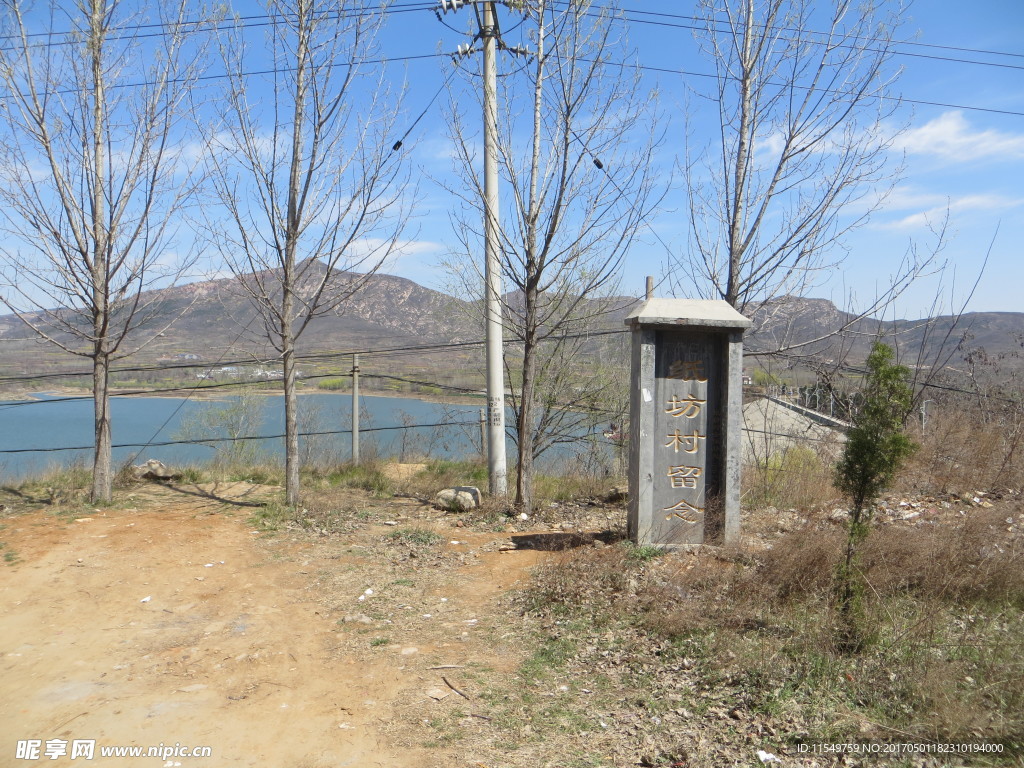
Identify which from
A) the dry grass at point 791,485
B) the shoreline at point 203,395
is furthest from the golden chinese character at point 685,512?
the shoreline at point 203,395

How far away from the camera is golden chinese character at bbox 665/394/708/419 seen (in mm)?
6805

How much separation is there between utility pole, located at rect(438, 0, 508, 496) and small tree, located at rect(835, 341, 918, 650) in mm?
5249

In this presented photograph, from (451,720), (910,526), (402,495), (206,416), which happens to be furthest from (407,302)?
(451,720)

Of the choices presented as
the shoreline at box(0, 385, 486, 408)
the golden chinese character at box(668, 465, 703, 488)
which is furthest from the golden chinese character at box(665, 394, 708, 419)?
the shoreline at box(0, 385, 486, 408)

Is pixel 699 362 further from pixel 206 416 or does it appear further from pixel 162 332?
pixel 206 416

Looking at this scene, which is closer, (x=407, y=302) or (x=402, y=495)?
(x=402, y=495)

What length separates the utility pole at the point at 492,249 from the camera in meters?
8.95

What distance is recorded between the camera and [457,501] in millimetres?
8961

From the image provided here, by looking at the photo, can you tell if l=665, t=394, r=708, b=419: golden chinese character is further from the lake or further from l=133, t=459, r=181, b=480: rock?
l=133, t=459, r=181, b=480: rock

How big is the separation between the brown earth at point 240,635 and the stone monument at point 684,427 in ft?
4.75

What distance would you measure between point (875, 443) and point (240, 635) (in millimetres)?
4700

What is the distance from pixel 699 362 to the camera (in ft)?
22.4

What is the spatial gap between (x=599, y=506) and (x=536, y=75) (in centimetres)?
553

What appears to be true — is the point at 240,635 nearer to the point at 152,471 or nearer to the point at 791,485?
the point at 152,471
